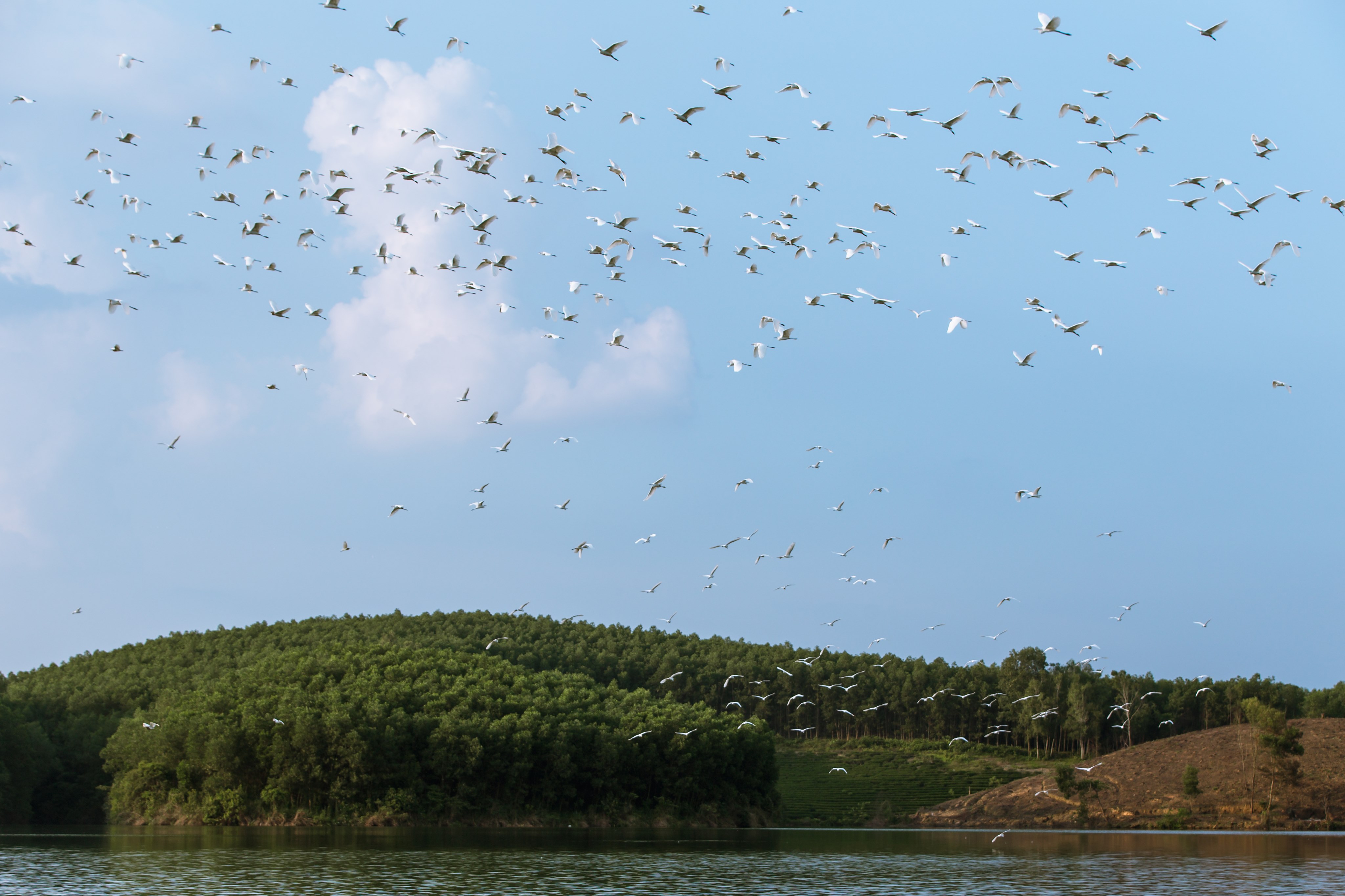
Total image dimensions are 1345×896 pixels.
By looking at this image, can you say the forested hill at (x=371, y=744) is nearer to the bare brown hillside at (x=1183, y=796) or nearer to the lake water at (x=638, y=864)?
the lake water at (x=638, y=864)

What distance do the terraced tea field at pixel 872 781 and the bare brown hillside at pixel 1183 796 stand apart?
4.34 metres

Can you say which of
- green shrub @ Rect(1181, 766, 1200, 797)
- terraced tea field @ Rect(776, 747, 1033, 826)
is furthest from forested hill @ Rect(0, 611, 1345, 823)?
green shrub @ Rect(1181, 766, 1200, 797)

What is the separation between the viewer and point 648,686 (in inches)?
6609

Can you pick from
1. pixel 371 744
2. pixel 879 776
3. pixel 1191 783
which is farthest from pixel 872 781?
pixel 371 744

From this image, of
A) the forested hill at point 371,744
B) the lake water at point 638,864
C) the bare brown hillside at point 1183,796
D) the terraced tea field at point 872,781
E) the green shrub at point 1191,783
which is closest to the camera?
the lake water at point 638,864

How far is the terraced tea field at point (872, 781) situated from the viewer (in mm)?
111250

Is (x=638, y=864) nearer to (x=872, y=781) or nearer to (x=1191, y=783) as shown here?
(x=1191, y=783)

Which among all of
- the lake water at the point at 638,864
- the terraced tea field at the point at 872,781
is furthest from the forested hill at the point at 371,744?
the terraced tea field at the point at 872,781

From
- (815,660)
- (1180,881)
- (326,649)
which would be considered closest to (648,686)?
(815,660)

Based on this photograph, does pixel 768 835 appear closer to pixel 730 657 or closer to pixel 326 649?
pixel 326 649

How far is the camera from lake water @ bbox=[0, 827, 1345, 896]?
44.4 m

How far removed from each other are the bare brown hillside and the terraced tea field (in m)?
4.34

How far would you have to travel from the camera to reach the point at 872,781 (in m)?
129

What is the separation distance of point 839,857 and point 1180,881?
62.5 feet
